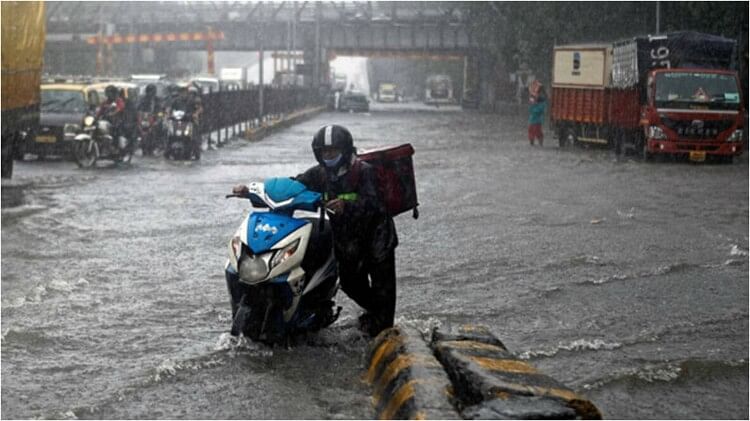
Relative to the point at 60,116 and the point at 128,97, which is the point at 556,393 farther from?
the point at 128,97

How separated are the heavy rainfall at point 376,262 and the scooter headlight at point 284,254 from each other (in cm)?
1

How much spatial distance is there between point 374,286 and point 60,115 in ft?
68.5

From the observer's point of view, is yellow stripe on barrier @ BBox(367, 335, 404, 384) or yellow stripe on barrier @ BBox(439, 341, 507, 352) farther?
yellow stripe on barrier @ BBox(367, 335, 404, 384)

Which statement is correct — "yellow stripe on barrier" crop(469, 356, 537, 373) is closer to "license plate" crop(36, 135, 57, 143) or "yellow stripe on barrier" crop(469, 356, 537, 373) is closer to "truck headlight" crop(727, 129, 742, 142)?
"license plate" crop(36, 135, 57, 143)

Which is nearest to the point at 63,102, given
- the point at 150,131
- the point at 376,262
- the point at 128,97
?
the point at 128,97

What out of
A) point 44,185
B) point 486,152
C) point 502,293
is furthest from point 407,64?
point 502,293

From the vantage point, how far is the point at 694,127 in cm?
2919

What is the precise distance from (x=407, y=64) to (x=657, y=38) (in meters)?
128

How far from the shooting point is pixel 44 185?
2145cm

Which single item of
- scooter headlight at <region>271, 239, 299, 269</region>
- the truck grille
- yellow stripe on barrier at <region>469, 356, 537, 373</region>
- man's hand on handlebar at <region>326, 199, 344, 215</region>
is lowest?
the truck grille

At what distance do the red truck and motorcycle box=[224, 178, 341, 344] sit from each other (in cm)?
2194

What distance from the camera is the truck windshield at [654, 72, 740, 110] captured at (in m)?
29.3

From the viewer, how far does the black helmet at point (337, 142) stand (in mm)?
8086

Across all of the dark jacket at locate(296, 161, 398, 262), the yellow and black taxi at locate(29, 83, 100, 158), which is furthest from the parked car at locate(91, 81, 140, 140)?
the dark jacket at locate(296, 161, 398, 262)
